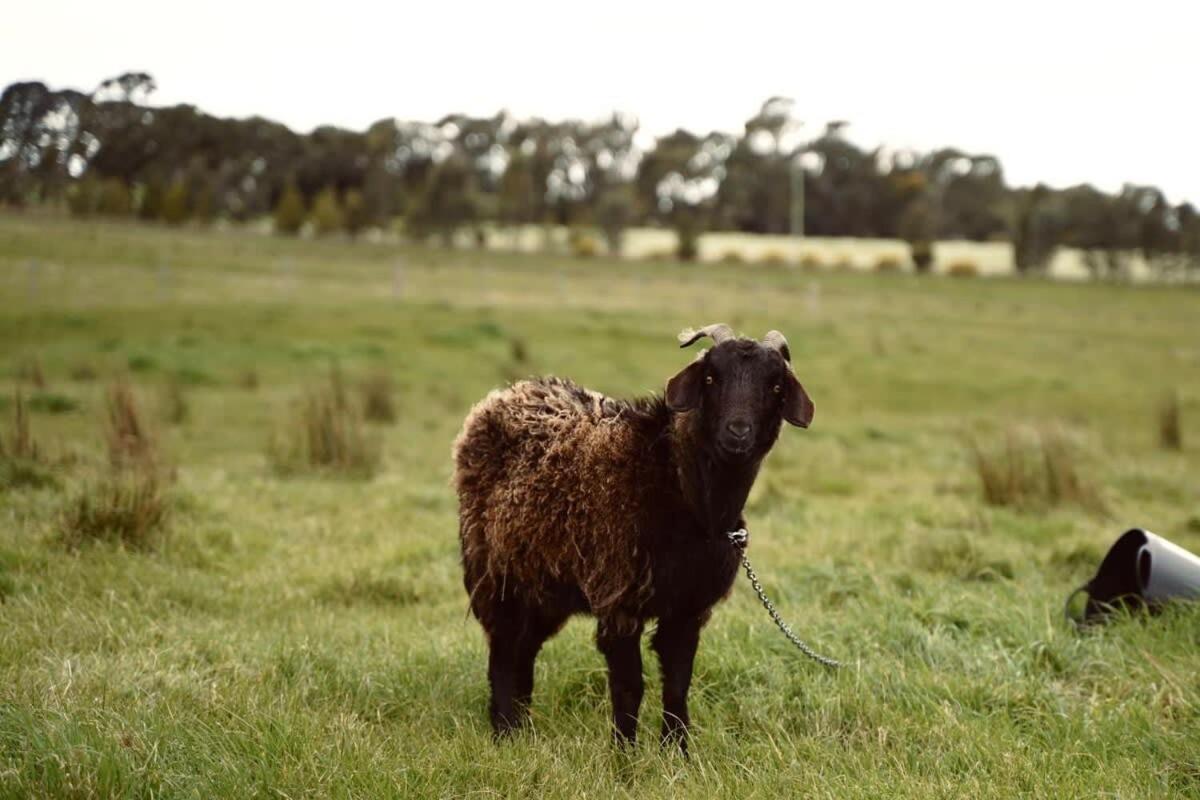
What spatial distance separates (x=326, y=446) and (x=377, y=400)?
4.80 metres

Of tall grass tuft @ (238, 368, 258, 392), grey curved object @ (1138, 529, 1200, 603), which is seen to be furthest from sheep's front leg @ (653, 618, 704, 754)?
tall grass tuft @ (238, 368, 258, 392)

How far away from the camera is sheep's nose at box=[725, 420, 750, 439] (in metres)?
4.73

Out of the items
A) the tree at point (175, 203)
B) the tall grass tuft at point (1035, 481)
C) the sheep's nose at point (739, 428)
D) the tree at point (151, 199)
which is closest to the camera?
the sheep's nose at point (739, 428)

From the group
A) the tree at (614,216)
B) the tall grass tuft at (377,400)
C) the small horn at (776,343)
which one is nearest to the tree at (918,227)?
the tree at (614,216)

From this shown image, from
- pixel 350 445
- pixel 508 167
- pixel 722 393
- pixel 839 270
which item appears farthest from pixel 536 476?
pixel 508 167

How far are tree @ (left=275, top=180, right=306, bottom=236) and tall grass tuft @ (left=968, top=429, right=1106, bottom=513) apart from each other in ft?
50.3

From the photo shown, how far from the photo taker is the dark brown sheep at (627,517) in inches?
198

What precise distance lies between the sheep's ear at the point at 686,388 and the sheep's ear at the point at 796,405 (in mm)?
397

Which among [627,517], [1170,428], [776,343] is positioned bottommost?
[1170,428]

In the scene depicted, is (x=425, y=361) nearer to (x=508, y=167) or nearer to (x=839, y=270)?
(x=839, y=270)

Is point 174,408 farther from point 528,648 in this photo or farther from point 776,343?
point 776,343

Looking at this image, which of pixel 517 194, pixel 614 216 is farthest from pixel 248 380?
pixel 614 216

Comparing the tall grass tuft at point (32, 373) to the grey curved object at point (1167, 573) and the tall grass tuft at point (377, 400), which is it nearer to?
the tall grass tuft at point (377, 400)

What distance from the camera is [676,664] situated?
17.0 ft
